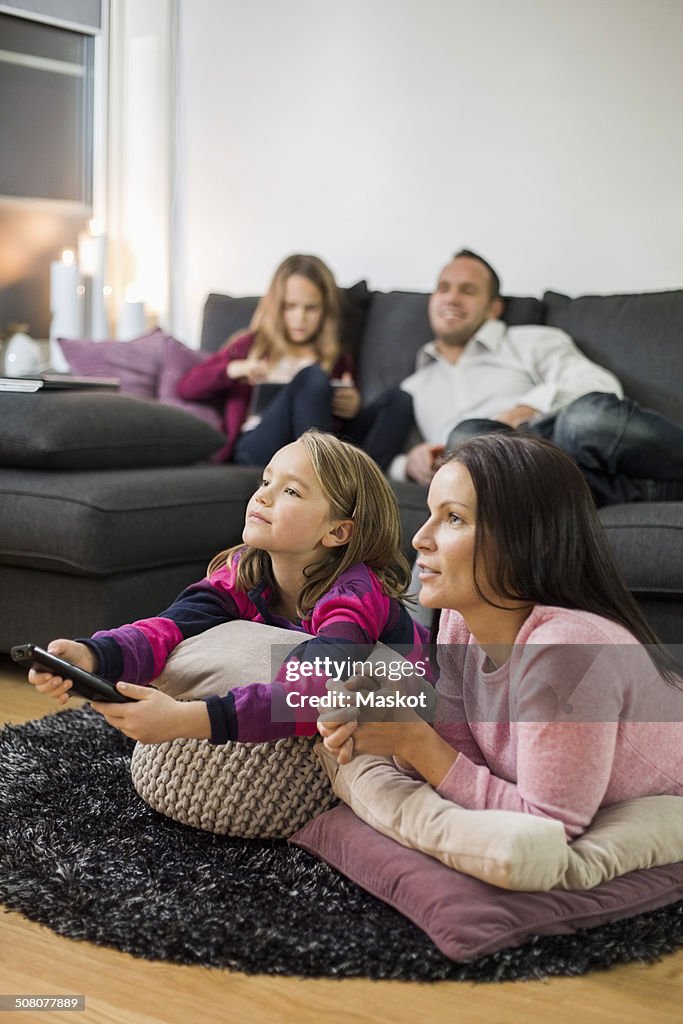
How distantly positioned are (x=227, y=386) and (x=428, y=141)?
3.67 ft

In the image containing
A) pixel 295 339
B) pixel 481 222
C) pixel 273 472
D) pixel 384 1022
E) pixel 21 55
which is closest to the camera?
pixel 384 1022

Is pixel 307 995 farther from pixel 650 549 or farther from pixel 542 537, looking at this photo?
pixel 650 549

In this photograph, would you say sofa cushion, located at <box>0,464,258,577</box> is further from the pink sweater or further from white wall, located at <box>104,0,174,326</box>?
white wall, located at <box>104,0,174,326</box>

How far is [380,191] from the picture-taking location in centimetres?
393

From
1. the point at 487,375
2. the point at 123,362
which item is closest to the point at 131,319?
the point at 123,362

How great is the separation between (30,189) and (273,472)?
293cm

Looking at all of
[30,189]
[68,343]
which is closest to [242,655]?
[68,343]

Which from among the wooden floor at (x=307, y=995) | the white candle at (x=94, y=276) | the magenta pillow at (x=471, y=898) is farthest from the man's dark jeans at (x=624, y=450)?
the white candle at (x=94, y=276)

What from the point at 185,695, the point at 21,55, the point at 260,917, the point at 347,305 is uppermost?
the point at 21,55

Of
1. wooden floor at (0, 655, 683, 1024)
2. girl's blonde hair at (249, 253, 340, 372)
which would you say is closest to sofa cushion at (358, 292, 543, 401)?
girl's blonde hair at (249, 253, 340, 372)

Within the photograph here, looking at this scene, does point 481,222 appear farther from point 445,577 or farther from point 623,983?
point 623,983

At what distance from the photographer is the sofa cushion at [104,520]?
2398 millimetres

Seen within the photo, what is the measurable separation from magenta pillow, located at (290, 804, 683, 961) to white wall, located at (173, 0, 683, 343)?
2410 millimetres

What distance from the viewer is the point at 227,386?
3.36 meters
